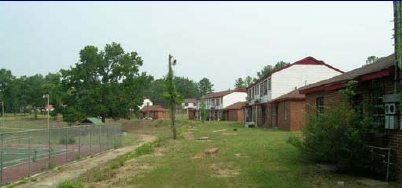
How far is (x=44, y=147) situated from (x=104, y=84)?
4123 centimetres

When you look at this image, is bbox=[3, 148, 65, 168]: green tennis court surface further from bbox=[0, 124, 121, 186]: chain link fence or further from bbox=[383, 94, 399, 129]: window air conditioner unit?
bbox=[383, 94, 399, 129]: window air conditioner unit

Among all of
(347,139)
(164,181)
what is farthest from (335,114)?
(164,181)

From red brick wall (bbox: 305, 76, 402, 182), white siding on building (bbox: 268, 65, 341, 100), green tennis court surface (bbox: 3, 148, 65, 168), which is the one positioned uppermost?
white siding on building (bbox: 268, 65, 341, 100)

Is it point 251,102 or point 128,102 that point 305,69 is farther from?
point 128,102

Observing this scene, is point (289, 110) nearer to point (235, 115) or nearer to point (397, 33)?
point (397, 33)

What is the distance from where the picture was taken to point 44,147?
19172 mm

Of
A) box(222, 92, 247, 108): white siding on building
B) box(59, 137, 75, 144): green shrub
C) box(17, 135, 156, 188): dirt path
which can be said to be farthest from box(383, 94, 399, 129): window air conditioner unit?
box(222, 92, 247, 108): white siding on building

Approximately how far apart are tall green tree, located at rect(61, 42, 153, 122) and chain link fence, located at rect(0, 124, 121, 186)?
103 feet

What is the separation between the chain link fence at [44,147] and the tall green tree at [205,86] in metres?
126

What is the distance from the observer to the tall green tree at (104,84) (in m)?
58.2

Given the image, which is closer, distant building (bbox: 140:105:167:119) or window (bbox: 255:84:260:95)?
window (bbox: 255:84:260:95)

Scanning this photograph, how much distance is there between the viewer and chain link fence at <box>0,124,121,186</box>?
15.5m

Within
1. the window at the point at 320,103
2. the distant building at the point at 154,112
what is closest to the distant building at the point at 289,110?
the window at the point at 320,103

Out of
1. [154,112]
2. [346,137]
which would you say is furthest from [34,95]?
[346,137]
